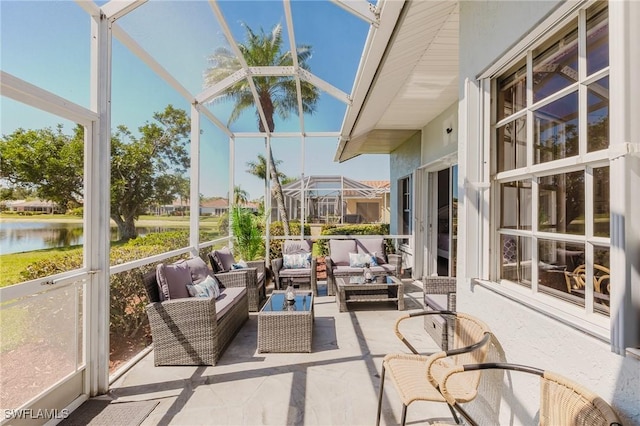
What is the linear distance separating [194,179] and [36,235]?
9.68 feet

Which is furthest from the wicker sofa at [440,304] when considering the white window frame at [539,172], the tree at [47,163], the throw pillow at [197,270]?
the tree at [47,163]

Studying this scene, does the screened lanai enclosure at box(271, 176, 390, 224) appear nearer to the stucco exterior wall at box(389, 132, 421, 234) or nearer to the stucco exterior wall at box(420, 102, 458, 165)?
the stucco exterior wall at box(389, 132, 421, 234)

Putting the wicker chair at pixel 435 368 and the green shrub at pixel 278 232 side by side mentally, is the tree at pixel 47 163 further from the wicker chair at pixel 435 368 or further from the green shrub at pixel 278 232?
the green shrub at pixel 278 232

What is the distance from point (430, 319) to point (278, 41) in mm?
6732

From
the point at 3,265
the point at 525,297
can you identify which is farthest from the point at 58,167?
the point at 525,297

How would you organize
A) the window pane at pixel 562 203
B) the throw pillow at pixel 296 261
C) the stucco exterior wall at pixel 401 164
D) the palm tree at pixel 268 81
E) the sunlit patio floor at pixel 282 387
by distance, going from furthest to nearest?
the stucco exterior wall at pixel 401 164, the throw pillow at pixel 296 261, the palm tree at pixel 268 81, the sunlit patio floor at pixel 282 387, the window pane at pixel 562 203

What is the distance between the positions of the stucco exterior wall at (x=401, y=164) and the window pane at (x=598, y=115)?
219 inches

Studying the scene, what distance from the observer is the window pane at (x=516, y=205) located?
79.1 inches

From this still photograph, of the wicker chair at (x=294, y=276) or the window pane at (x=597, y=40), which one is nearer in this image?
the window pane at (x=597, y=40)

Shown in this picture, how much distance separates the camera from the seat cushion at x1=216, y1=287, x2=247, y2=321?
11.6ft

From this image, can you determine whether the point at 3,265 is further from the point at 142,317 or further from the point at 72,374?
the point at 142,317

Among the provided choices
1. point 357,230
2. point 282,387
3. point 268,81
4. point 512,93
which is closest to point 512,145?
point 512,93

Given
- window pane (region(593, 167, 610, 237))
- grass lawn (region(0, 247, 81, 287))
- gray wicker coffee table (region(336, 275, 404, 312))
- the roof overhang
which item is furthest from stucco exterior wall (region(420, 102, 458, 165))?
grass lawn (region(0, 247, 81, 287))

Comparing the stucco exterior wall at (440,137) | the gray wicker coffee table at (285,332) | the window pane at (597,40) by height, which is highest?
the stucco exterior wall at (440,137)
